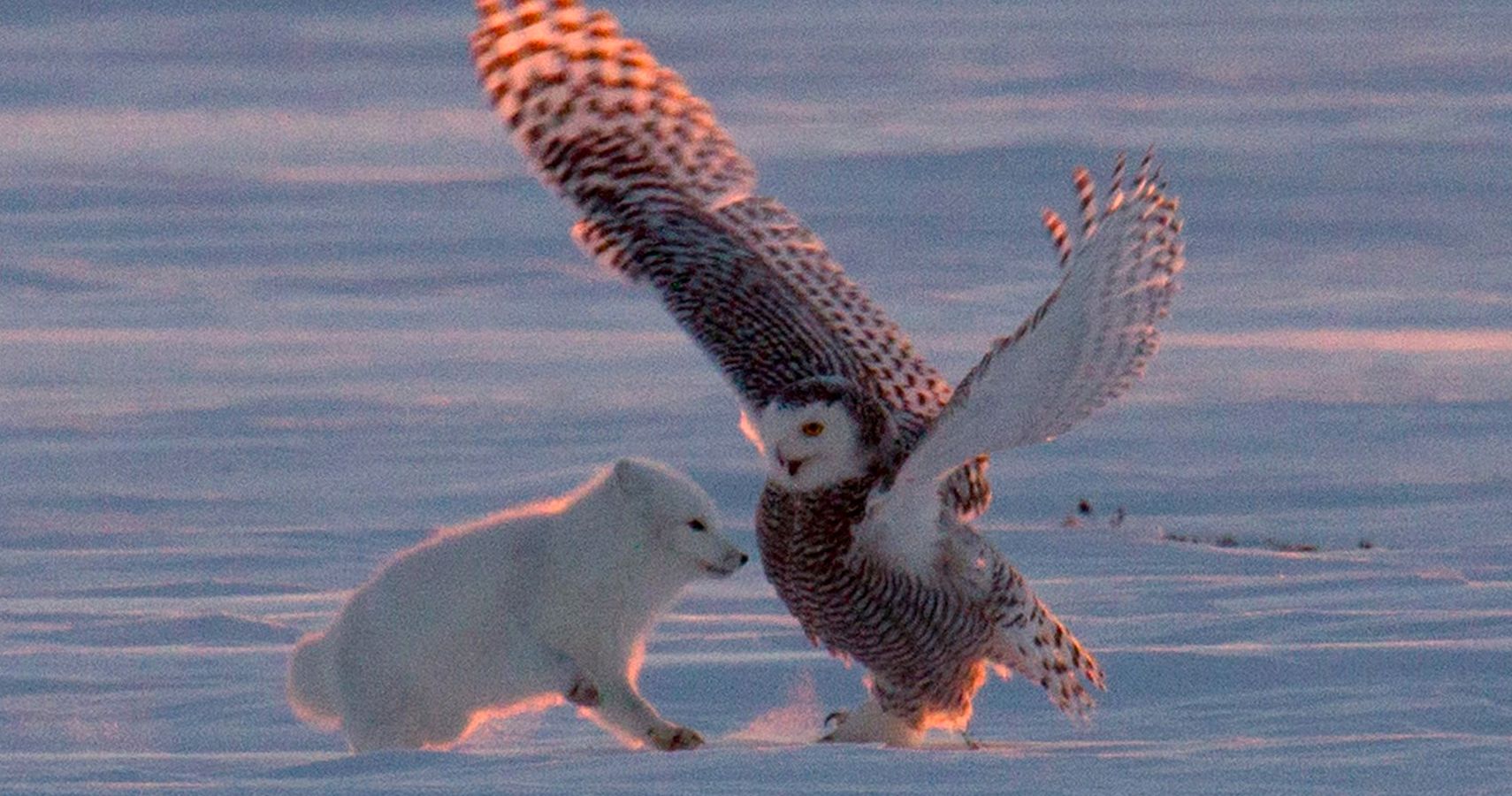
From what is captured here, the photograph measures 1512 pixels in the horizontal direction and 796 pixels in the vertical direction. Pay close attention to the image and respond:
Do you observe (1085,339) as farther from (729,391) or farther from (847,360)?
(729,391)

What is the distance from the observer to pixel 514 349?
12.6 m

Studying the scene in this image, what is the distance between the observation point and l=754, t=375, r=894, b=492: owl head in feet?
19.0

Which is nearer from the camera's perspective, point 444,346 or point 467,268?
point 444,346

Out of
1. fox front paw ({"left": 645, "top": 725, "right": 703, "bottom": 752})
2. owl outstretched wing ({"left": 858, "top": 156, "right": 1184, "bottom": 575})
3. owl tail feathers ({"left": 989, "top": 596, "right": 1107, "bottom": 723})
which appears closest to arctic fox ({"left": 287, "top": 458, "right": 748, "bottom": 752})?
fox front paw ({"left": 645, "top": 725, "right": 703, "bottom": 752})

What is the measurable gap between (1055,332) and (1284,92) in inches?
607

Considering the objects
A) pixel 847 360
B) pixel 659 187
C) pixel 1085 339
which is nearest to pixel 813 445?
pixel 847 360

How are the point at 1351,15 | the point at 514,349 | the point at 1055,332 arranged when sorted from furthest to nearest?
the point at 1351,15 → the point at 514,349 → the point at 1055,332

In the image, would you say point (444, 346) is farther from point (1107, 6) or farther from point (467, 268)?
point (1107, 6)

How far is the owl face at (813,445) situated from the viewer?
5773 mm

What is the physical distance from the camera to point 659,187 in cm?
661

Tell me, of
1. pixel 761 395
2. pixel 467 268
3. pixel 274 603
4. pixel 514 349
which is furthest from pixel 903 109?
pixel 761 395

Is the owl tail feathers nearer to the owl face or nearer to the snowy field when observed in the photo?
the snowy field

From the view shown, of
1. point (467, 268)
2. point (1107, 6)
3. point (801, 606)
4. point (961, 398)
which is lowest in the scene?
point (1107, 6)

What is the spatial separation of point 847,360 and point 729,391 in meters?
5.24
